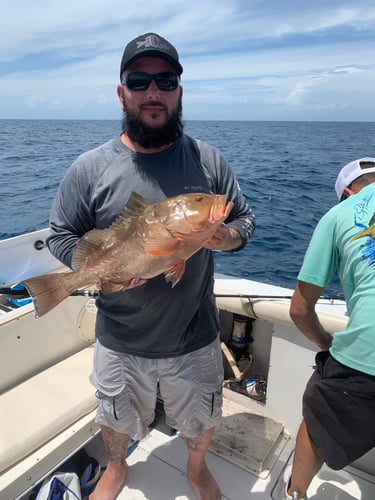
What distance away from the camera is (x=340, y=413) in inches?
84.5

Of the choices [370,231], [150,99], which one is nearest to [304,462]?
[370,231]

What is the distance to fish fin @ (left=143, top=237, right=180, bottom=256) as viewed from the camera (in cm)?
186

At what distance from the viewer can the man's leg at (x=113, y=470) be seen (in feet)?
8.98

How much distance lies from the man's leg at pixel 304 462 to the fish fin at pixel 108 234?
1564mm

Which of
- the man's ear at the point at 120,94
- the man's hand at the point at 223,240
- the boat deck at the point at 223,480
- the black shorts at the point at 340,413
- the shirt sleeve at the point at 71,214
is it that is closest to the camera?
the man's hand at the point at 223,240

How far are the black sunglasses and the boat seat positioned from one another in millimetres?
2292

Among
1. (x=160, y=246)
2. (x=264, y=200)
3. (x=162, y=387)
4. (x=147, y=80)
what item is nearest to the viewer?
(x=160, y=246)

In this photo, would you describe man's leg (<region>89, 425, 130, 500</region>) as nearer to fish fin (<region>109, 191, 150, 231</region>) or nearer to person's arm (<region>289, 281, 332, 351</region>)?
person's arm (<region>289, 281, 332, 351</region>)

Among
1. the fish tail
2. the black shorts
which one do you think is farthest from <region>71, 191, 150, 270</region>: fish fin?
the black shorts

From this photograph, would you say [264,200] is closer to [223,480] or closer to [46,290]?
[223,480]

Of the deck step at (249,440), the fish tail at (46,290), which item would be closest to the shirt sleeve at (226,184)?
the fish tail at (46,290)

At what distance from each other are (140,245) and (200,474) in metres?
1.83

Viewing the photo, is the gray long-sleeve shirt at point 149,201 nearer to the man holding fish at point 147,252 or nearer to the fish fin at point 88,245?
the man holding fish at point 147,252

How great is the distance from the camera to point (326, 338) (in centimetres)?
260
